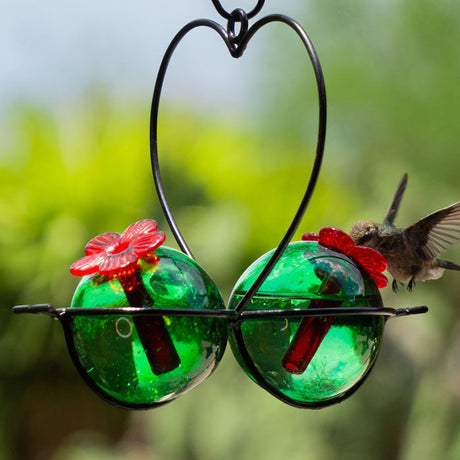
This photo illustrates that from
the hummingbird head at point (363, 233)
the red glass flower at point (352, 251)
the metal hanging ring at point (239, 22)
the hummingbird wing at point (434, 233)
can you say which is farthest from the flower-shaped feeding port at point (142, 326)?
the hummingbird wing at point (434, 233)

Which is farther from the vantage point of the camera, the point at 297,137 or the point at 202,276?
the point at 297,137

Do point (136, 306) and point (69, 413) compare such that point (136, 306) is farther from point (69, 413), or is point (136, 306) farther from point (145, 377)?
point (69, 413)

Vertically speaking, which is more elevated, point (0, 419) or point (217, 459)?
point (217, 459)

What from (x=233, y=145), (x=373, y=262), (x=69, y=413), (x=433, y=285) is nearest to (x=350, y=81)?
(x=233, y=145)

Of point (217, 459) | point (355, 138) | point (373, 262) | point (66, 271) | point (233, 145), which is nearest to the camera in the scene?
point (373, 262)

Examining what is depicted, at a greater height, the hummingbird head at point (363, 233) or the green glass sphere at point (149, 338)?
the hummingbird head at point (363, 233)

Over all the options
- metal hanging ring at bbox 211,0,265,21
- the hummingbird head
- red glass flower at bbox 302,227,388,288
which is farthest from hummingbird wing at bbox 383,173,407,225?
metal hanging ring at bbox 211,0,265,21

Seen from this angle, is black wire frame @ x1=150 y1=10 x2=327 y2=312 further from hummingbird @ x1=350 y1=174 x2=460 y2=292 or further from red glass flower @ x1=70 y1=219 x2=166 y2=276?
hummingbird @ x1=350 y1=174 x2=460 y2=292

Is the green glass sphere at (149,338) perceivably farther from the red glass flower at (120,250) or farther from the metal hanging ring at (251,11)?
the metal hanging ring at (251,11)
